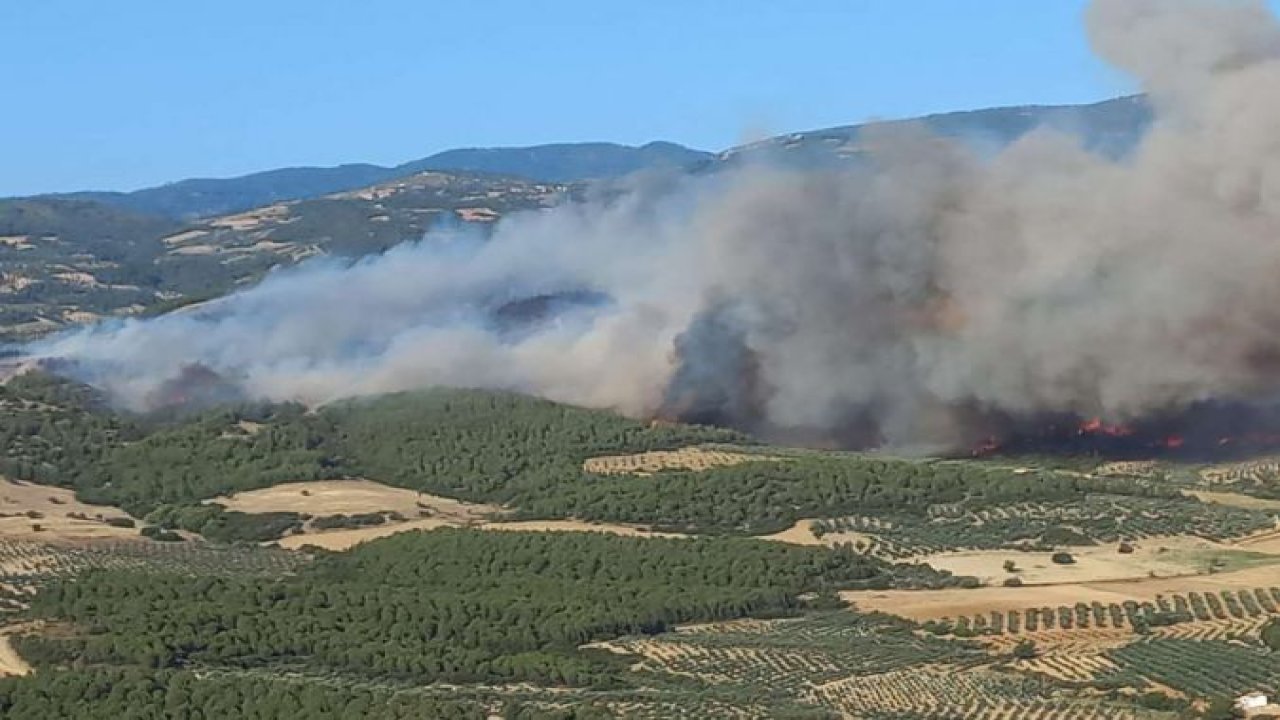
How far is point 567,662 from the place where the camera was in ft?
131

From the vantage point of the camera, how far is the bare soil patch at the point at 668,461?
6340 centimetres

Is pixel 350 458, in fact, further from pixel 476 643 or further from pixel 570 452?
pixel 476 643

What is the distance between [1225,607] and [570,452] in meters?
27.5

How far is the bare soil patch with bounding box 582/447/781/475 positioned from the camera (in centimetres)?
6340

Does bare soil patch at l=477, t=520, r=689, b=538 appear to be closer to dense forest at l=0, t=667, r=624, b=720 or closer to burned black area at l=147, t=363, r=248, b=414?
dense forest at l=0, t=667, r=624, b=720

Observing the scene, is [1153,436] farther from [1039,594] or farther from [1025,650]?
[1025,650]

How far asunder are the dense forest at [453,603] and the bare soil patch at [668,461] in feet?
31.8

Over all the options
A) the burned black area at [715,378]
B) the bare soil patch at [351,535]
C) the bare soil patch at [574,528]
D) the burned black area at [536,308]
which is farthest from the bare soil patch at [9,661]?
the burned black area at [536,308]

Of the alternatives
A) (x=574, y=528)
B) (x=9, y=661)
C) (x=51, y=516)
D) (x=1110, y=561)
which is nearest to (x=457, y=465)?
(x=574, y=528)

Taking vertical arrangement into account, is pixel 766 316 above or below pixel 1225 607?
above

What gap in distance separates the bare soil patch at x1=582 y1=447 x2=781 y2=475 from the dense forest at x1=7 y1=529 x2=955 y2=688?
31.8 feet

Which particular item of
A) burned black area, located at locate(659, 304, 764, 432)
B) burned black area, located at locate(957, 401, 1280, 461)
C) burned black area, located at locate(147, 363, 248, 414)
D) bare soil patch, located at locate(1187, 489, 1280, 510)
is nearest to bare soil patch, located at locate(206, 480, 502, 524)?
burned black area, located at locate(659, 304, 764, 432)

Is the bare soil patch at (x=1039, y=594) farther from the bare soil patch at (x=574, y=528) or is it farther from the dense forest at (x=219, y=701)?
the dense forest at (x=219, y=701)

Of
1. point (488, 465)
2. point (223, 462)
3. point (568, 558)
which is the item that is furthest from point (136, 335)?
point (568, 558)
